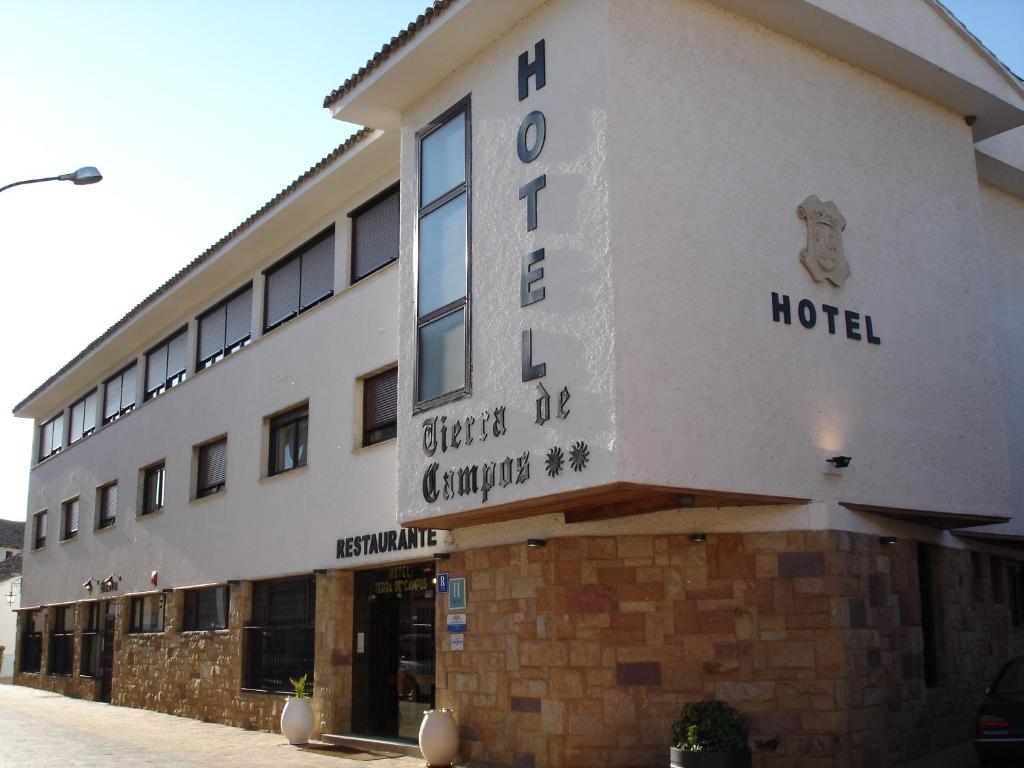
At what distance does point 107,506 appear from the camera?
28094 mm

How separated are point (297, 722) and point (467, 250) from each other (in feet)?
25.6

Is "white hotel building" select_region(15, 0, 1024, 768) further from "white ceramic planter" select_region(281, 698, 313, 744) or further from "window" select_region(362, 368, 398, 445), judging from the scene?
"white ceramic planter" select_region(281, 698, 313, 744)

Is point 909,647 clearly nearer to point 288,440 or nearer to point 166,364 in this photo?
point 288,440

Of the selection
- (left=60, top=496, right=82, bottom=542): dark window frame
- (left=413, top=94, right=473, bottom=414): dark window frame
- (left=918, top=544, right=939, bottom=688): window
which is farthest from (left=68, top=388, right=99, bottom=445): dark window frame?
(left=918, top=544, right=939, bottom=688): window

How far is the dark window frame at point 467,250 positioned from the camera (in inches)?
515

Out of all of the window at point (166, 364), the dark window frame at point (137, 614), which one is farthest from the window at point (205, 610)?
the window at point (166, 364)

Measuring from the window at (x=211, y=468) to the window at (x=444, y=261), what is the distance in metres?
8.93

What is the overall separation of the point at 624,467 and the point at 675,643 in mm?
2460

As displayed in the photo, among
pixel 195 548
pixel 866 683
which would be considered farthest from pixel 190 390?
pixel 866 683

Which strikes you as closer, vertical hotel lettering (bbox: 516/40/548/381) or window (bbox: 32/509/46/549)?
vertical hotel lettering (bbox: 516/40/548/381)

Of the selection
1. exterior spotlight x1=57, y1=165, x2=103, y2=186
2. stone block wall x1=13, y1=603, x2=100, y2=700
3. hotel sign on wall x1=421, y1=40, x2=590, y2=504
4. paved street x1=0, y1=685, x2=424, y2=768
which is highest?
exterior spotlight x1=57, y1=165, x2=103, y2=186

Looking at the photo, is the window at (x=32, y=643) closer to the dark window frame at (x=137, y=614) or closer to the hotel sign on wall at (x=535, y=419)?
the dark window frame at (x=137, y=614)

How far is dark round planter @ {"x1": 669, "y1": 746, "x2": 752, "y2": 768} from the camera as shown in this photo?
10.6m

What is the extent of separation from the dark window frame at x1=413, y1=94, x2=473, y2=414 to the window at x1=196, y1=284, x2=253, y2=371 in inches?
313
